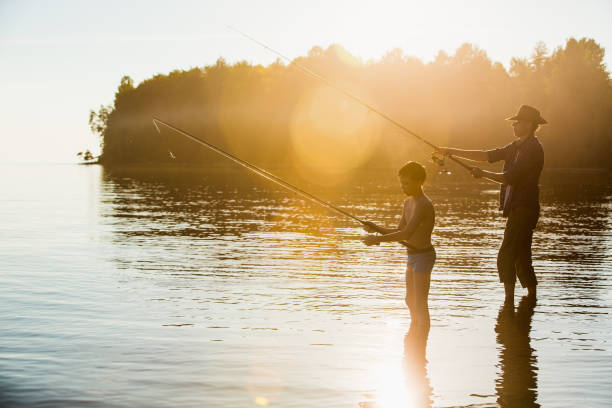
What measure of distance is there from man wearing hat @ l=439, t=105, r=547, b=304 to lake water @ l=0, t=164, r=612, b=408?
0.57 meters

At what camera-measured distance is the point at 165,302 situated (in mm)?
9258

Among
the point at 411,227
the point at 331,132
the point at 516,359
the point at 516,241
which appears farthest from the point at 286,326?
the point at 331,132

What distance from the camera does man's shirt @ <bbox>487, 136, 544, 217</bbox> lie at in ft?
28.4

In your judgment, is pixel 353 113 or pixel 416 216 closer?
pixel 416 216

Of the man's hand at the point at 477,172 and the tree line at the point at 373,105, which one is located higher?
the tree line at the point at 373,105

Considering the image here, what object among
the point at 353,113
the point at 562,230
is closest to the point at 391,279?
the point at 562,230

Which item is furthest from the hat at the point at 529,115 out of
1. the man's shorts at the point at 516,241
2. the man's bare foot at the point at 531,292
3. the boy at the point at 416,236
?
the boy at the point at 416,236

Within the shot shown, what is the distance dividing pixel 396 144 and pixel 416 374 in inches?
3488

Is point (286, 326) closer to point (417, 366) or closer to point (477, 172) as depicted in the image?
point (417, 366)

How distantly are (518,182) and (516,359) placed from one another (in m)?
2.65

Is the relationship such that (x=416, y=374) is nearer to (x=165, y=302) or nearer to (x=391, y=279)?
(x=165, y=302)

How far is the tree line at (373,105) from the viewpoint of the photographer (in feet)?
263

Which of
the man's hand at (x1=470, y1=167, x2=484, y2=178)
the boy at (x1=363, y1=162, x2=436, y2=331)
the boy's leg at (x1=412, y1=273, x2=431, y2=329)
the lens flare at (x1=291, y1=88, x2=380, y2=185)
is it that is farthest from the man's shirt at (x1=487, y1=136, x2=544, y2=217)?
the lens flare at (x1=291, y1=88, x2=380, y2=185)

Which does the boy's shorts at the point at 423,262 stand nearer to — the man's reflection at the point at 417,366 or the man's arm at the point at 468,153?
the man's reflection at the point at 417,366
